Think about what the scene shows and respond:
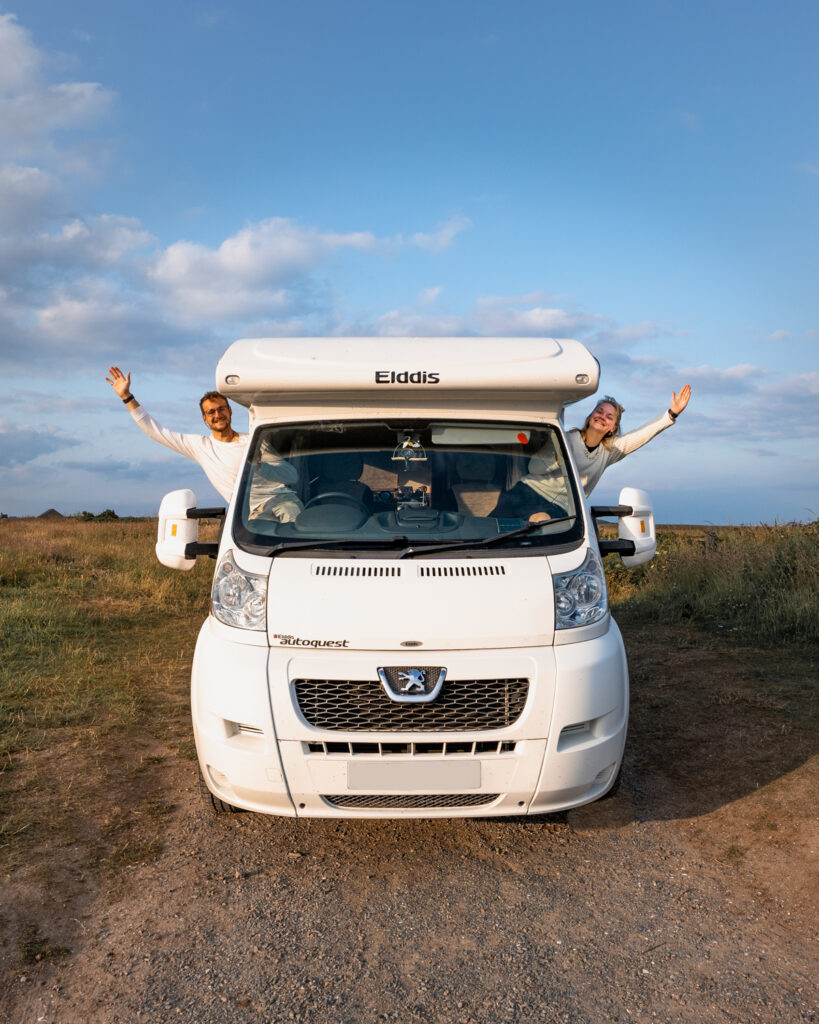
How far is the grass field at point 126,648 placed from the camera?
4738 mm

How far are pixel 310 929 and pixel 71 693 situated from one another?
14.5ft

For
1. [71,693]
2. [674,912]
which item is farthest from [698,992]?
[71,693]

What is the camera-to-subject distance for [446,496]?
4.75m

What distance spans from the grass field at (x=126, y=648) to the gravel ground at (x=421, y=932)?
1.75 feet

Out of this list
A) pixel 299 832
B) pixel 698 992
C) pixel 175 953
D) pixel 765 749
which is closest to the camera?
pixel 698 992

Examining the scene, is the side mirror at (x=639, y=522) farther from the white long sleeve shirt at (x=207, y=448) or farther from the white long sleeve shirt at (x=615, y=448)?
the white long sleeve shirt at (x=207, y=448)

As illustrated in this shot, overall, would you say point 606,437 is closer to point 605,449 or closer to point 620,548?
point 605,449

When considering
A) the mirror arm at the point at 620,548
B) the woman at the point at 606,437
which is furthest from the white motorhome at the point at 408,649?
the woman at the point at 606,437

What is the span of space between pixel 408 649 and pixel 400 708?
10.3 inches

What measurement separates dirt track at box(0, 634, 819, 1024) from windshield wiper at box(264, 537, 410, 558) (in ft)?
5.00

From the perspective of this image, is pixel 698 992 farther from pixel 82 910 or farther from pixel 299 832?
pixel 82 910

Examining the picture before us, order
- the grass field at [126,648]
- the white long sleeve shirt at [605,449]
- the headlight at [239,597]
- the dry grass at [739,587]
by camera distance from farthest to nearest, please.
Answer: the dry grass at [739,587] < the white long sleeve shirt at [605,449] < the grass field at [126,648] < the headlight at [239,597]

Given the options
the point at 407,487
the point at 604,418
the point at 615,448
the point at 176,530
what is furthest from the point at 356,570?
the point at 615,448

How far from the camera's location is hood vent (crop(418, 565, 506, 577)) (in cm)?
396
